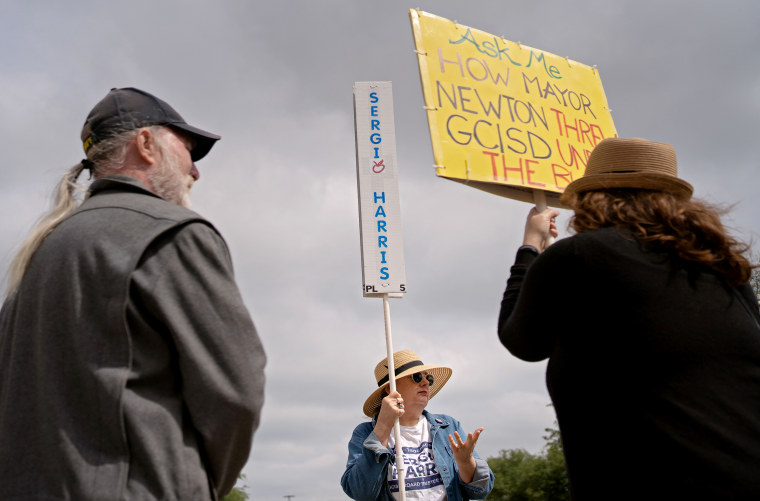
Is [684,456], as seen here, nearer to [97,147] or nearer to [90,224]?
[90,224]

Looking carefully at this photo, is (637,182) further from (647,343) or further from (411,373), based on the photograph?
(411,373)

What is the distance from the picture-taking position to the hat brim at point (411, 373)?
A: 5773mm

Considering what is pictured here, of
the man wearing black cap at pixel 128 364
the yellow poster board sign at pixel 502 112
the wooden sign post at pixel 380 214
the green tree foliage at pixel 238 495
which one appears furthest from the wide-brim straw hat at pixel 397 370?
the green tree foliage at pixel 238 495

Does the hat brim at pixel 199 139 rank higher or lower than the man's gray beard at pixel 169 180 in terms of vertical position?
higher

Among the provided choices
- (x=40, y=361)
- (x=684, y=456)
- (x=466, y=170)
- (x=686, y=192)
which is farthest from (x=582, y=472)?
(x=466, y=170)

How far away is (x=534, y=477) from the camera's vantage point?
50469mm

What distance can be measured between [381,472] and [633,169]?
309cm

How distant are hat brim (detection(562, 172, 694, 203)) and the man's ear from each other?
1.46 m

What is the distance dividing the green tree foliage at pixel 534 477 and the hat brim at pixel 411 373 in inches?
1559

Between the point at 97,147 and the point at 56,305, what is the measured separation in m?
0.76

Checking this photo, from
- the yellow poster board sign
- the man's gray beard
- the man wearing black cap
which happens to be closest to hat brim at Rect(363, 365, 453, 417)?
the yellow poster board sign

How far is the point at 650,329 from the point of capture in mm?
2127

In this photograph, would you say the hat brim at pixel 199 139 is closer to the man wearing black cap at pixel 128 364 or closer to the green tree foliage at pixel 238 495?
the man wearing black cap at pixel 128 364

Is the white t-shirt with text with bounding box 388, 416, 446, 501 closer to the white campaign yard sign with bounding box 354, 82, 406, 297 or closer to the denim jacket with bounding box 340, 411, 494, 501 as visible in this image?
the denim jacket with bounding box 340, 411, 494, 501
